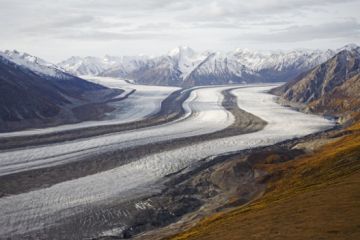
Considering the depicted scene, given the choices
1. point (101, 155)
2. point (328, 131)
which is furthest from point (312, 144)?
point (101, 155)

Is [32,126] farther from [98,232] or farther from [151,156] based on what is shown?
[98,232]

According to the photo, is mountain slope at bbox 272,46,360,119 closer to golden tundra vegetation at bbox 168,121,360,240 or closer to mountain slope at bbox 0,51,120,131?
mountain slope at bbox 0,51,120,131

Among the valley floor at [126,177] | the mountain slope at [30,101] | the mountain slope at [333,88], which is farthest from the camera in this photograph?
the mountain slope at [333,88]

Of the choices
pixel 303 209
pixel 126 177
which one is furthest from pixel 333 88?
pixel 303 209

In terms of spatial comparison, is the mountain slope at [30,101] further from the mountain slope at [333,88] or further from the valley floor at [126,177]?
the mountain slope at [333,88]

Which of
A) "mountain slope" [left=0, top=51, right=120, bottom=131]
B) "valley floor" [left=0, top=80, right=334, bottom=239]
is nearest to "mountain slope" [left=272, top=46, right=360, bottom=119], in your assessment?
"valley floor" [left=0, top=80, right=334, bottom=239]

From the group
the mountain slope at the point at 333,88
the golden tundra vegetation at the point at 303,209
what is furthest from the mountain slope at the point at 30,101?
the golden tundra vegetation at the point at 303,209
